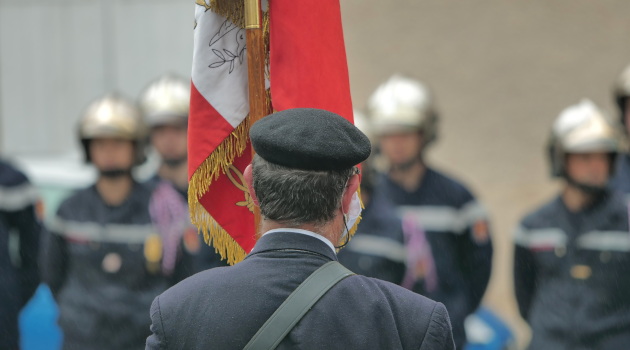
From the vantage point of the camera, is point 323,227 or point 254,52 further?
point 254,52

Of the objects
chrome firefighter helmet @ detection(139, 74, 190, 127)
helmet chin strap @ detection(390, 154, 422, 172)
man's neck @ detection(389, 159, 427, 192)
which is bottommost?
man's neck @ detection(389, 159, 427, 192)

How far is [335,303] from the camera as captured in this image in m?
2.49

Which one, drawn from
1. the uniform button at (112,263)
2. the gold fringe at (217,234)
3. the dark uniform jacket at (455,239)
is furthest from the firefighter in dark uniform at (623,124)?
the gold fringe at (217,234)

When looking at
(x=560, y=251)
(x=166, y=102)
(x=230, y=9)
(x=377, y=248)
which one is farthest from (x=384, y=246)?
(x=230, y=9)

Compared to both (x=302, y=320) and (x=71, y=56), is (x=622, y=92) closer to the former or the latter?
(x=302, y=320)

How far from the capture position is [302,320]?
246cm

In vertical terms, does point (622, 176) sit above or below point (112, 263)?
above

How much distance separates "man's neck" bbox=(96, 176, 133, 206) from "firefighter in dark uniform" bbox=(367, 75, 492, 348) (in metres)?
1.53

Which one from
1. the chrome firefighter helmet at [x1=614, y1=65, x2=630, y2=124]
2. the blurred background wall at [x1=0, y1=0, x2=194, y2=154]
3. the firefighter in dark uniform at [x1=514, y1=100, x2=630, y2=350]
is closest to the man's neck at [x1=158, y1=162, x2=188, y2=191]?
the firefighter in dark uniform at [x1=514, y1=100, x2=630, y2=350]

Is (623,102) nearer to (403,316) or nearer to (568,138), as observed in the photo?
(568,138)

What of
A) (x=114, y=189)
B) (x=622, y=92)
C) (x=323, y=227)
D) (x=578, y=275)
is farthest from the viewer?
(x=622, y=92)

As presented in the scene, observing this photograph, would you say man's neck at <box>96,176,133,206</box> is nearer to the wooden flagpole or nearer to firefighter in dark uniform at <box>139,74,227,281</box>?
firefighter in dark uniform at <box>139,74,227,281</box>

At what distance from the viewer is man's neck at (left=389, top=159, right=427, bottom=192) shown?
6.88 metres

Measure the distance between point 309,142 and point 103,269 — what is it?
400 cm
